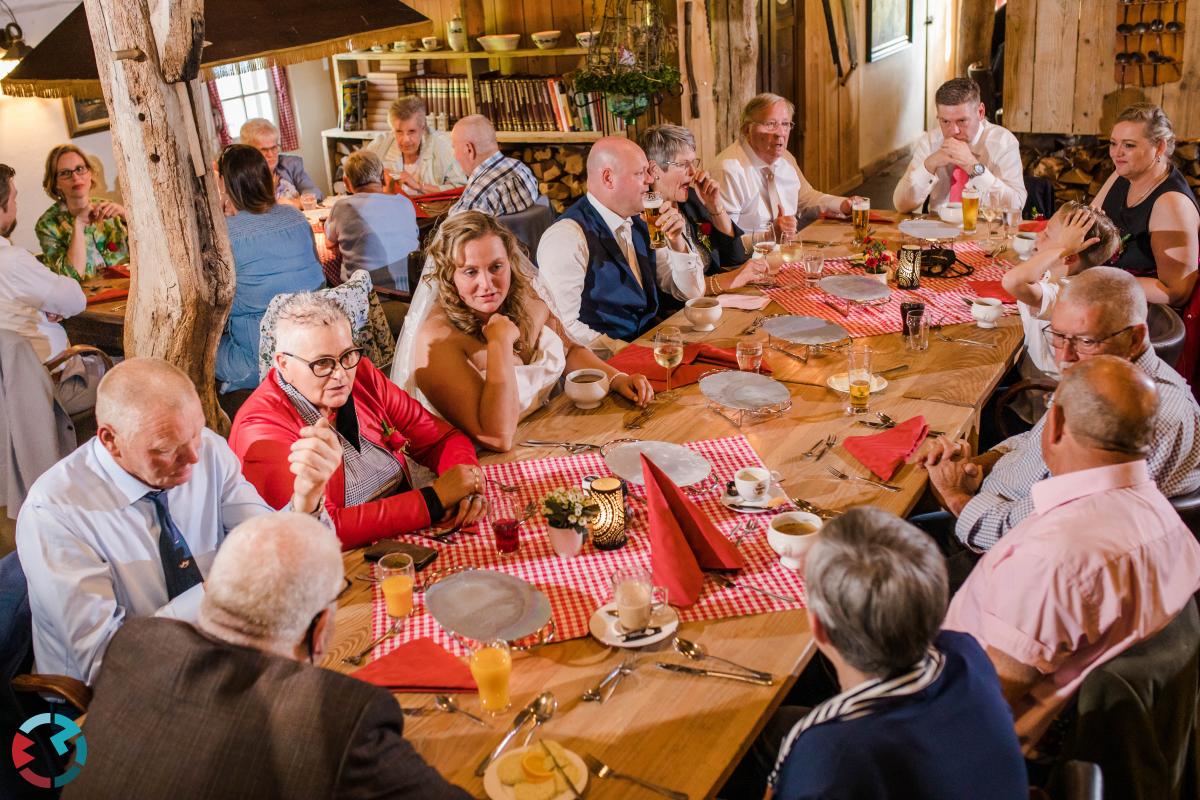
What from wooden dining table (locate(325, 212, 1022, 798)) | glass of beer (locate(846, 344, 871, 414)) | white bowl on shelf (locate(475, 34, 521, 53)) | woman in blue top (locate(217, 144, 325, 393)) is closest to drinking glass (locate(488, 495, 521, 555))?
wooden dining table (locate(325, 212, 1022, 798))

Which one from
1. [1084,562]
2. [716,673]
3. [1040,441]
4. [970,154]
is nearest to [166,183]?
[716,673]

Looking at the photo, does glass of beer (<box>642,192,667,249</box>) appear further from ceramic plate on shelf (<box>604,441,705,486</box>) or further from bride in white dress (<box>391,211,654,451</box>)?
ceramic plate on shelf (<box>604,441,705,486</box>)

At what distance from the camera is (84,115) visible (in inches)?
255

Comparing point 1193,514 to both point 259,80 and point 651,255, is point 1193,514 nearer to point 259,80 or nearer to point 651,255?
point 651,255

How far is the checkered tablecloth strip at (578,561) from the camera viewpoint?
6.95ft

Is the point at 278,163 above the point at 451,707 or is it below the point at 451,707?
above

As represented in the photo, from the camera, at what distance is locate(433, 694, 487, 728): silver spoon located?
1.84 m

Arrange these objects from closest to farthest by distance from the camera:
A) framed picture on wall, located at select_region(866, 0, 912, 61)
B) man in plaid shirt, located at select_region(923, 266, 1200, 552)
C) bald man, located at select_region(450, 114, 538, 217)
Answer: man in plaid shirt, located at select_region(923, 266, 1200, 552) → bald man, located at select_region(450, 114, 538, 217) → framed picture on wall, located at select_region(866, 0, 912, 61)

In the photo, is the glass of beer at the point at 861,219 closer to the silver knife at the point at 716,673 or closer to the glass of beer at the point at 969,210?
the glass of beer at the point at 969,210

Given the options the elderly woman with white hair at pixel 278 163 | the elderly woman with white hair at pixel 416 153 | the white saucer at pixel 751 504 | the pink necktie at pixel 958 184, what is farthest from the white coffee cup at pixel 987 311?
the elderly woman with white hair at pixel 278 163

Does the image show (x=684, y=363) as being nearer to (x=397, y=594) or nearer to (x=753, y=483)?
(x=753, y=483)

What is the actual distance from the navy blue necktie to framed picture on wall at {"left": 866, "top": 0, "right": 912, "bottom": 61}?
7749mm

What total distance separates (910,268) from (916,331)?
714mm

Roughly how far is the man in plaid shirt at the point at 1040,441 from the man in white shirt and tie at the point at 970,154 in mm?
2542
